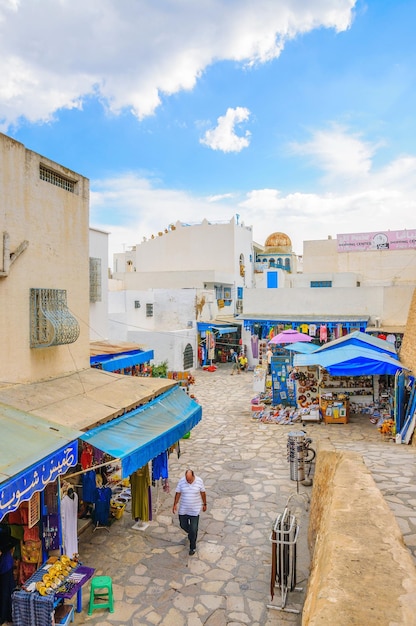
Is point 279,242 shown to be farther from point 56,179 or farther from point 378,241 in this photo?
point 56,179

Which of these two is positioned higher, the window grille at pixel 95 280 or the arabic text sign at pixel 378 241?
the arabic text sign at pixel 378 241

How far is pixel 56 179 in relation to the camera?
365 inches

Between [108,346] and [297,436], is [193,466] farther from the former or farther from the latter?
[108,346]

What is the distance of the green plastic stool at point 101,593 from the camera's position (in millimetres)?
6000

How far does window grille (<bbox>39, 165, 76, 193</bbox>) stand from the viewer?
8.80 meters

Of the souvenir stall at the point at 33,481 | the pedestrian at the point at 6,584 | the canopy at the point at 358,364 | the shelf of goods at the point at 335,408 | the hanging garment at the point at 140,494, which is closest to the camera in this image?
the souvenir stall at the point at 33,481

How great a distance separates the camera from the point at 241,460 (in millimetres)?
11742

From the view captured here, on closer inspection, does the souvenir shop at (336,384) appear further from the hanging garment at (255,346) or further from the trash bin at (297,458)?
the hanging garment at (255,346)

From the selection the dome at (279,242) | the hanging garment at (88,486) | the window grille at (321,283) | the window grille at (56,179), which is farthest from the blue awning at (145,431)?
the dome at (279,242)

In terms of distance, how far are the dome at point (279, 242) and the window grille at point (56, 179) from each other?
38.5 metres

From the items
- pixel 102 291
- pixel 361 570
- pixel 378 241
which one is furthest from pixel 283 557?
pixel 378 241

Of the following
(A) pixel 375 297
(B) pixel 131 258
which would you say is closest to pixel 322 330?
(A) pixel 375 297

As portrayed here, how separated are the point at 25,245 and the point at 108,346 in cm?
687

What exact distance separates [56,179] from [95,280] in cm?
582
